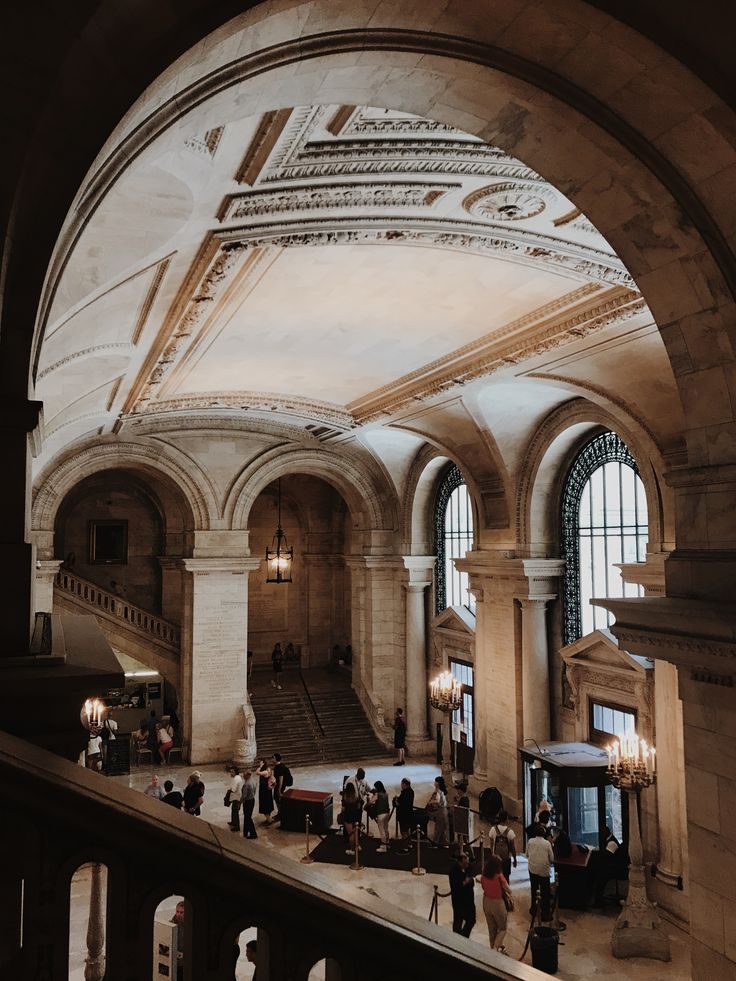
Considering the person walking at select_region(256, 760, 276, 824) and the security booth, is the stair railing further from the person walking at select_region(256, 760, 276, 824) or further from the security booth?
the security booth

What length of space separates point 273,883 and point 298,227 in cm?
591

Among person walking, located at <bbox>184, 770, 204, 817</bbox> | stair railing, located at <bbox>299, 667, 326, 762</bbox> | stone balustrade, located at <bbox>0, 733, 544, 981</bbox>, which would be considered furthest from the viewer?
stair railing, located at <bbox>299, 667, 326, 762</bbox>

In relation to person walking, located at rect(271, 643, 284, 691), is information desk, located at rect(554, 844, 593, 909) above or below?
below

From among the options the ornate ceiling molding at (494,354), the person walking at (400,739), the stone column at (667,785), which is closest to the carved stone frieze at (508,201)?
the ornate ceiling molding at (494,354)

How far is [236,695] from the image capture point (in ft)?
Result: 62.9

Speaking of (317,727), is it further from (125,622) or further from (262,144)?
(262,144)

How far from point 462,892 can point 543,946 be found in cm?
136

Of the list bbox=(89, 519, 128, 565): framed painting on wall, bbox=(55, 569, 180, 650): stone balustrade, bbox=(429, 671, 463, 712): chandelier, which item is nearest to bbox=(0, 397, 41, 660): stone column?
bbox=(429, 671, 463, 712): chandelier

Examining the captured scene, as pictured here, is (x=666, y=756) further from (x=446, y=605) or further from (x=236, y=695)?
(x=236, y=695)

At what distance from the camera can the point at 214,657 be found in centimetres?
1906

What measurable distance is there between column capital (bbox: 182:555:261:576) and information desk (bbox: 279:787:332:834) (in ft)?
20.3

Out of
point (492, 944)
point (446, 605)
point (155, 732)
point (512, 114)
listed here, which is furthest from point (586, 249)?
point (155, 732)

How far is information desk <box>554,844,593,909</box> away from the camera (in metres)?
11.3

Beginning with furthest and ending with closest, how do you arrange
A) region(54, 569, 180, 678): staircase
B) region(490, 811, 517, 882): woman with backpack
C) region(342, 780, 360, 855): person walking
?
region(54, 569, 180, 678): staircase < region(342, 780, 360, 855): person walking < region(490, 811, 517, 882): woman with backpack
